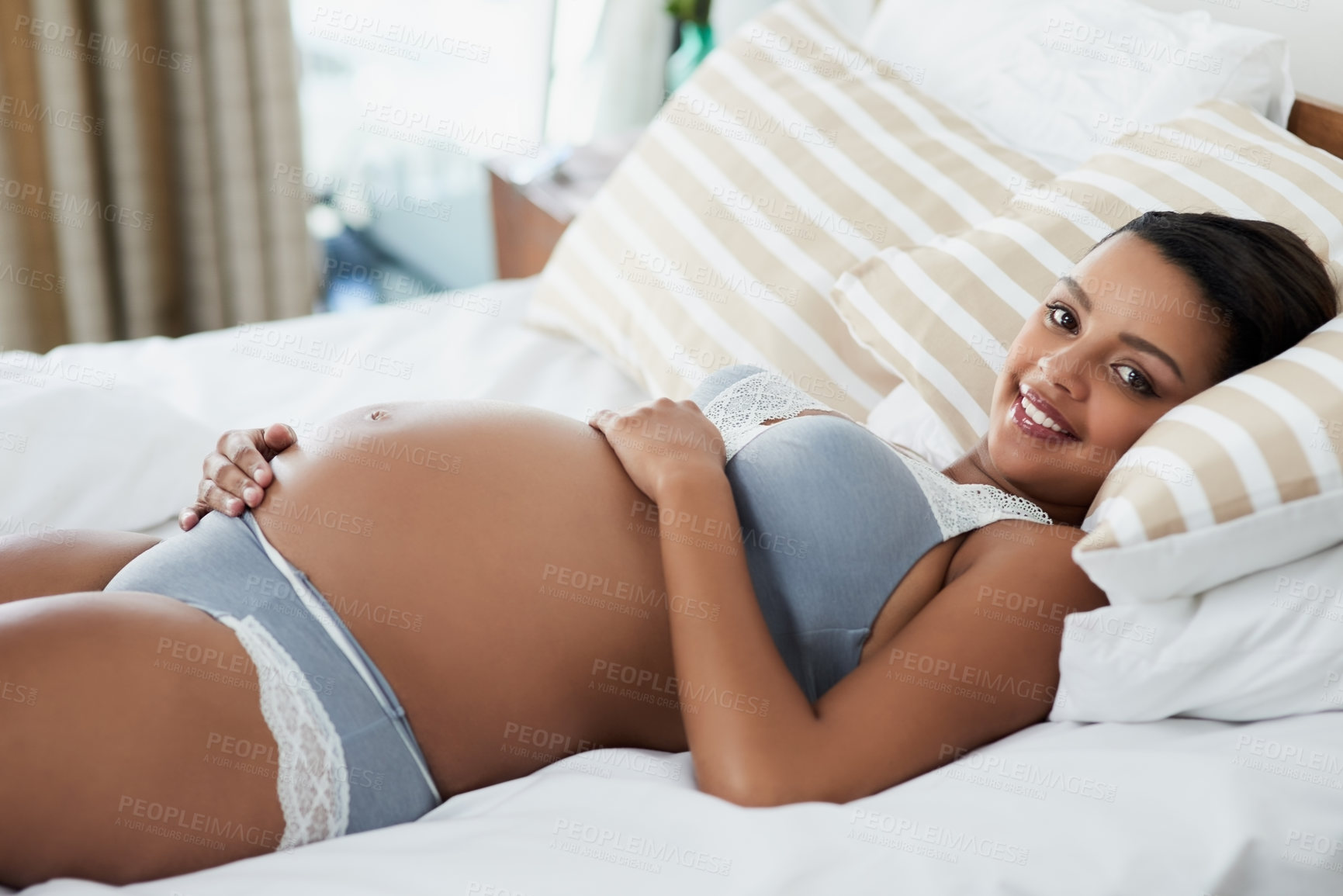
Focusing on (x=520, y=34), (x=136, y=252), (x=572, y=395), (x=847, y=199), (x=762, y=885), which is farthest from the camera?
(x=520, y=34)

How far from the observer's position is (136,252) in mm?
2557

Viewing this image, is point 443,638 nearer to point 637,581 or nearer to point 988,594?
point 637,581

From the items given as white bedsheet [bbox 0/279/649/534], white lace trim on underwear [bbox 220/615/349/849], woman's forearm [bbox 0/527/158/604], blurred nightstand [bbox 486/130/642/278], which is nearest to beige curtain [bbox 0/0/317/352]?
blurred nightstand [bbox 486/130/642/278]

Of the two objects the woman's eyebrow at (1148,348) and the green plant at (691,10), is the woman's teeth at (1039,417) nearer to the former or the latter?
the woman's eyebrow at (1148,348)

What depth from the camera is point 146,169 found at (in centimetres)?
249

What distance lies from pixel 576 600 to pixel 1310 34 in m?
1.35

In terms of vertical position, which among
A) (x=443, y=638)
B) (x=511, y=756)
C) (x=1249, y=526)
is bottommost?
(x=511, y=756)

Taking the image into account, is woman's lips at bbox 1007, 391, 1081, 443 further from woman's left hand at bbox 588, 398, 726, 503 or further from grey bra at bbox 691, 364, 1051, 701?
woman's left hand at bbox 588, 398, 726, 503

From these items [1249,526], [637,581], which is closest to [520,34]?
[637,581]

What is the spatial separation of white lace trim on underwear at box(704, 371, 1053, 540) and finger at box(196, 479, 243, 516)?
0.51 meters

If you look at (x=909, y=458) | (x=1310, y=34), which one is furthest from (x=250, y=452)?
(x=1310, y=34)

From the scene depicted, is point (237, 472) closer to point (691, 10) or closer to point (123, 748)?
point (123, 748)

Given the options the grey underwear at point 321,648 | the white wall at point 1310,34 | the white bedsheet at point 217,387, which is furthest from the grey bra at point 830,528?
the white wall at point 1310,34

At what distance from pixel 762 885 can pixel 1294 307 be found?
0.80 meters
